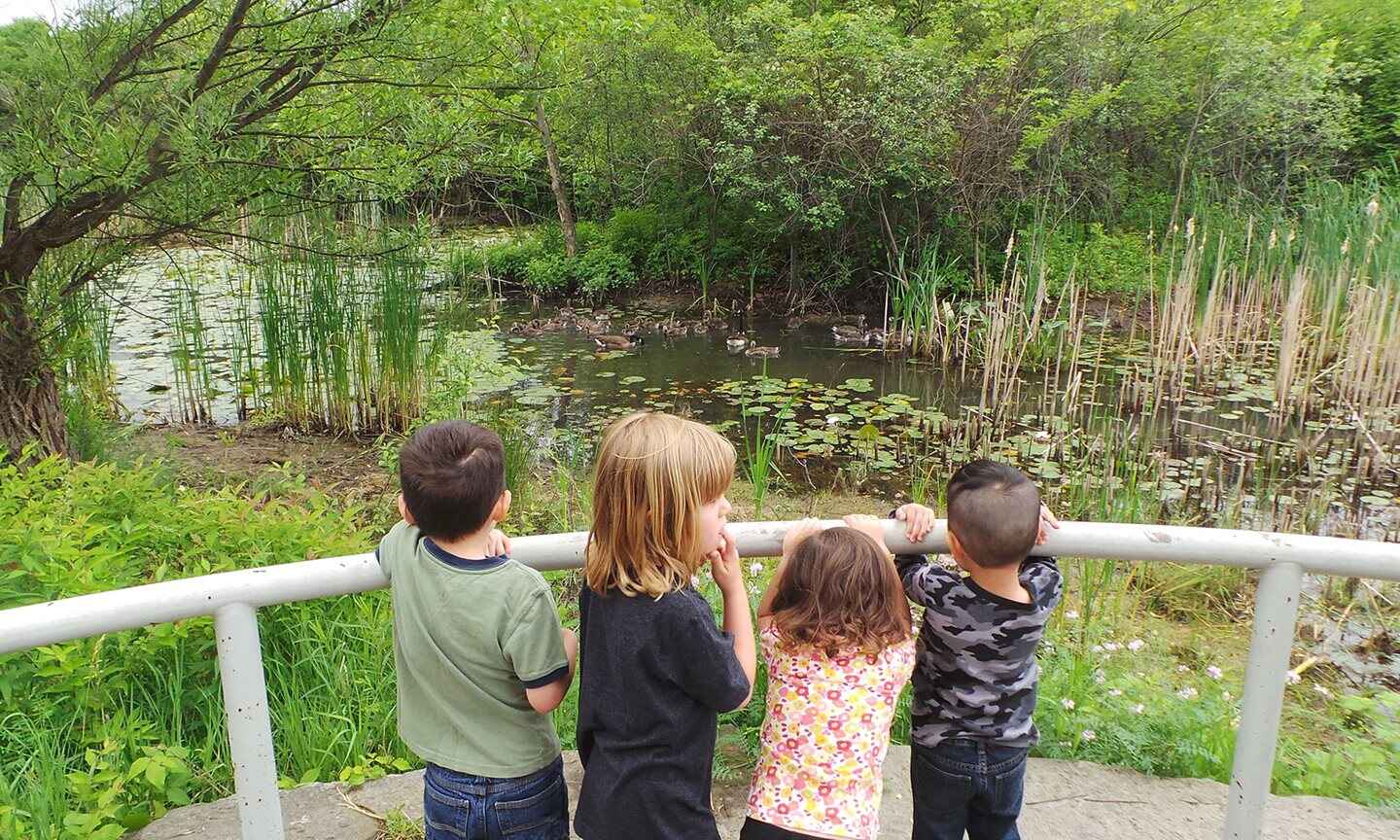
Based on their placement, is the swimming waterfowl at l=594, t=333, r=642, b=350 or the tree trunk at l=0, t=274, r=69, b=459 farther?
the swimming waterfowl at l=594, t=333, r=642, b=350

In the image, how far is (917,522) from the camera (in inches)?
67.8

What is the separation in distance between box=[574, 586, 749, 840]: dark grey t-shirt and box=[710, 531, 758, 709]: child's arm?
0.03 meters

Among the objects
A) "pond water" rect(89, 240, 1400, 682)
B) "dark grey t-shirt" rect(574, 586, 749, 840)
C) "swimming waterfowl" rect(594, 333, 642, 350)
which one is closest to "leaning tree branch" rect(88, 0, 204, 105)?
"pond water" rect(89, 240, 1400, 682)

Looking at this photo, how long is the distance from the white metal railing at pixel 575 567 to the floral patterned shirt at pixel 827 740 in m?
0.22

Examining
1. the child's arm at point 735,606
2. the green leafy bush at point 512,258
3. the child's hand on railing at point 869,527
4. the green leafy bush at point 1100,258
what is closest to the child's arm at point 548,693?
the child's arm at point 735,606

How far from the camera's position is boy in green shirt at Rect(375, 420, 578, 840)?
1.58 m

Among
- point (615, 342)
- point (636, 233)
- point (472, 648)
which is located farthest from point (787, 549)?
point (636, 233)

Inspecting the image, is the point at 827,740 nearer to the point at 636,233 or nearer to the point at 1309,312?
the point at 1309,312

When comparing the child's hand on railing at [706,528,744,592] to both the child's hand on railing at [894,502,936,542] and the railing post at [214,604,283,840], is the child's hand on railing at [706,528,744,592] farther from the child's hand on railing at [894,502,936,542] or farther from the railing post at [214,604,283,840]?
the railing post at [214,604,283,840]

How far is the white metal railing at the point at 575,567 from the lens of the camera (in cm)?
142

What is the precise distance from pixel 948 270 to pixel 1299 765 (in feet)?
35.6

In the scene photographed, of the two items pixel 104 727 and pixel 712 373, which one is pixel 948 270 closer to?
pixel 712 373

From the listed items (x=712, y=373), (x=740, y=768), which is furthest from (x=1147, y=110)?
(x=740, y=768)

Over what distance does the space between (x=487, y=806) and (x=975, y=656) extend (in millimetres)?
902
